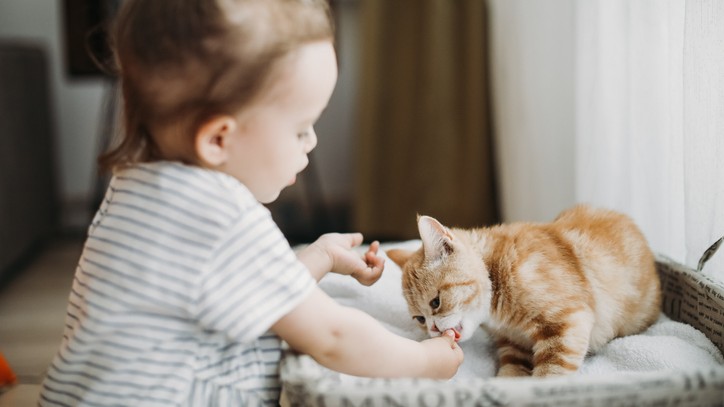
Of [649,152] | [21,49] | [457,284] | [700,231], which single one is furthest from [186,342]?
[21,49]

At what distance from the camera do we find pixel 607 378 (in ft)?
2.52

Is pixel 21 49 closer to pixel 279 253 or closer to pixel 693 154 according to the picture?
pixel 279 253

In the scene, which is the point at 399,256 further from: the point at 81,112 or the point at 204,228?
the point at 81,112

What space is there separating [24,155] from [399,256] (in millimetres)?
1654

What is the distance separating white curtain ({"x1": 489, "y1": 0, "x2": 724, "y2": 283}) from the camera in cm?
103

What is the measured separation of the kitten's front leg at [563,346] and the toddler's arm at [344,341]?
0.21 metres

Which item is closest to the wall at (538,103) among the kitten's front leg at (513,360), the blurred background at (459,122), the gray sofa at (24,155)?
the blurred background at (459,122)

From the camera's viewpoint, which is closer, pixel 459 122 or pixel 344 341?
pixel 344 341

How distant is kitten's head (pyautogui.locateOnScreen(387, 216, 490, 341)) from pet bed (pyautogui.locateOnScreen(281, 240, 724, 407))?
7 cm

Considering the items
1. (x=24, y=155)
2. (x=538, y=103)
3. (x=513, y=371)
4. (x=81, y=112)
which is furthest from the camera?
(x=81, y=112)

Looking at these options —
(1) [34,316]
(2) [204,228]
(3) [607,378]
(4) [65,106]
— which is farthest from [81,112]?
(3) [607,378]

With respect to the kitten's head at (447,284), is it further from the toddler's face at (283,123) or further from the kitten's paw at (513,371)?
the toddler's face at (283,123)

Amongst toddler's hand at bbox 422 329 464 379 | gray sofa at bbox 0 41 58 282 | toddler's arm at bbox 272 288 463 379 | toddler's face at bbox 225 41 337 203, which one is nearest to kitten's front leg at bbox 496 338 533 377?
toddler's hand at bbox 422 329 464 379

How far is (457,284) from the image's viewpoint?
1.08 meters
